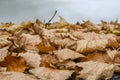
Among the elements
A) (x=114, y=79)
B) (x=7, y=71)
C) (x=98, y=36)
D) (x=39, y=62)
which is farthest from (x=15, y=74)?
(x=98, y=36)

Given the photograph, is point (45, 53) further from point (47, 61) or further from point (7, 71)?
point (7, 71)

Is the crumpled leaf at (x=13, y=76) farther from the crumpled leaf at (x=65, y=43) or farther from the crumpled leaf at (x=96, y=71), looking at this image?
the crumpled leaf at (x=65, y=43)

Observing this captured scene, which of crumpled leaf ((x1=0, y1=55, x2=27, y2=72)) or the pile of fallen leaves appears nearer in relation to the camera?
the pile of fallen leaves

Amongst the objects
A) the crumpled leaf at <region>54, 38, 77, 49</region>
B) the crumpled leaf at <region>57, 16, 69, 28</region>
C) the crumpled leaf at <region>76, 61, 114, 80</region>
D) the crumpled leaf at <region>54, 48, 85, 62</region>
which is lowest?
the crumpled leaf at <region>76, 61, 114, 80</region>

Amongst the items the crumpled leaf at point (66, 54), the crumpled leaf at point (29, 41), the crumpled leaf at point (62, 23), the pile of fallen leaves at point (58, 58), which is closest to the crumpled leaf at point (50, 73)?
the pile of fallen leaves at point (58, 58)

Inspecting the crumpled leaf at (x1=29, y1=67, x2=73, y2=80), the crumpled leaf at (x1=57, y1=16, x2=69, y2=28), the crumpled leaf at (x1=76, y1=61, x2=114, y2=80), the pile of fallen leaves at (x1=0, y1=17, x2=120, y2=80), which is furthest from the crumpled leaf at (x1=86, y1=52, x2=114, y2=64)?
the crumpled leaf at (x1=57, y1=16, x2=69, y2=28)

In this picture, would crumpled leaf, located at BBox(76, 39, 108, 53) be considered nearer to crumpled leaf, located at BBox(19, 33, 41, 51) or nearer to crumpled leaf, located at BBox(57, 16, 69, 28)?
crumpled leaf, located at BBox(19, 33, 41, 51)
